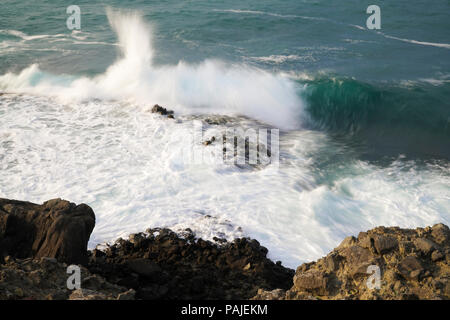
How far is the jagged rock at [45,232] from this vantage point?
22.8 feet

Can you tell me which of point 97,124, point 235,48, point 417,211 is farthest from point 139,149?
point 235,48

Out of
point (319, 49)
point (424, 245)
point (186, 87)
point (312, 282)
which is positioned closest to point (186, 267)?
point (312, 282)

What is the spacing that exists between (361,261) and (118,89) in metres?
14.4

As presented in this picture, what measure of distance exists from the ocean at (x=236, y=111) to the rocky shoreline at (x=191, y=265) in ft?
2.81

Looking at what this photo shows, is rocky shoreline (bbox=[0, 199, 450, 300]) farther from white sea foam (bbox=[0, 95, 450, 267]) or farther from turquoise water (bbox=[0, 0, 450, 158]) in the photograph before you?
turquoise water (bbox=[0, 0, 450, 158])

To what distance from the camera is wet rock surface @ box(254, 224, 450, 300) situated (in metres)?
5.26

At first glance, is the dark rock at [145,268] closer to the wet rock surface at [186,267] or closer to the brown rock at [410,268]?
the wet rock surface at [186,267]

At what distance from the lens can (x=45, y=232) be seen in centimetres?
711

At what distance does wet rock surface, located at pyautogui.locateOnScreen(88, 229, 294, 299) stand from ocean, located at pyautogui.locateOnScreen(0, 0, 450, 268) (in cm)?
56

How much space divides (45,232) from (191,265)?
2561mm
